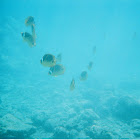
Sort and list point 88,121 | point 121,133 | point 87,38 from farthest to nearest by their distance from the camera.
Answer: point 87,38 < point 88,121 < point 121,133

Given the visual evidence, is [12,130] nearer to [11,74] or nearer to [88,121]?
[88,121]

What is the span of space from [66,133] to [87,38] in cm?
18043

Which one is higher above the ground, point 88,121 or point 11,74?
point 11,74

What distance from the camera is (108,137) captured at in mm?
5191

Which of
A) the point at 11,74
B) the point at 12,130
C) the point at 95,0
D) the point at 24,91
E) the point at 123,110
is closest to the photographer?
the point at 12,130

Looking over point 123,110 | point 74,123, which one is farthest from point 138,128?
point 74,123

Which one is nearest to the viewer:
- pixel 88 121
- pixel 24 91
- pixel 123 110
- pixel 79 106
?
pixel 88 121

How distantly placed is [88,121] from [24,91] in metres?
9.77

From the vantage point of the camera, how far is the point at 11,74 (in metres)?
19.6

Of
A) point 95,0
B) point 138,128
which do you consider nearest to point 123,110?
point 138,128

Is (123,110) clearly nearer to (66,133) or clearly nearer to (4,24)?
(66,133)

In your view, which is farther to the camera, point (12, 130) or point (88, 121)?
point (88, 121)

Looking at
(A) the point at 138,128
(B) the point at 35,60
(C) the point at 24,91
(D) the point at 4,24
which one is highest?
(D) the point at 4,24

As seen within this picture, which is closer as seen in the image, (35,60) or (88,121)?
(88,121)
